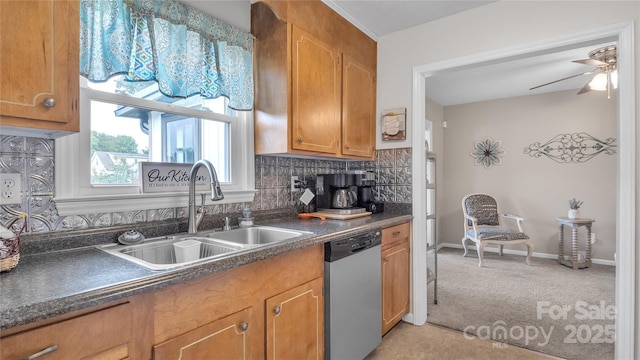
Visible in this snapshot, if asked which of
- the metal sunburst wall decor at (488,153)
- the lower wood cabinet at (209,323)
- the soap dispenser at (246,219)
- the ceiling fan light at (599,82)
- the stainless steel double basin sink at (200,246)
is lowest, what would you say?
the lower wood cabinet at (209,323)

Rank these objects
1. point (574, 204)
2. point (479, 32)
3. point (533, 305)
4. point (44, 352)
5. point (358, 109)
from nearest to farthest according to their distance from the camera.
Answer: point (44, 352), point (479, 32), point (358, 109), point (533, 305), point (574, 204)

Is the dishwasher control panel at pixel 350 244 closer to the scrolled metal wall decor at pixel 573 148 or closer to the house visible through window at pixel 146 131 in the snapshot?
the house visible through window at pixel 146 131

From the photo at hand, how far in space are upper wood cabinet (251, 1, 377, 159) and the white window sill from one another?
633 mm

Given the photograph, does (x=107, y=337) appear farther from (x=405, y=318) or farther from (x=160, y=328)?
(x=405, y=318)

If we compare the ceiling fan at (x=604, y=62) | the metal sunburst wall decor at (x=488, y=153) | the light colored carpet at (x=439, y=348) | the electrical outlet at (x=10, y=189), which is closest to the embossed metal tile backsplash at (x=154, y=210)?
the electrical outlet at (x=10, y=189)

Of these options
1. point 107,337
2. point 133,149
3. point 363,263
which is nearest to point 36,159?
point 133,149

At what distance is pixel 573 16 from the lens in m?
1.96

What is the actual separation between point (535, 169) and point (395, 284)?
3.70m

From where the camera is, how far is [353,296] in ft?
5.97

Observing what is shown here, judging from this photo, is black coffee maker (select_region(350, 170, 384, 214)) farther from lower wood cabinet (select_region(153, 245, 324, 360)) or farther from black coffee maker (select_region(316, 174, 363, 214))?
lower wood cabinet (select_region(153, 245, 324, 360))

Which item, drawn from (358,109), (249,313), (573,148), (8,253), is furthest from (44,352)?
(573,148)

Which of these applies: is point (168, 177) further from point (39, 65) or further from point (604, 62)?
point (604, 62)

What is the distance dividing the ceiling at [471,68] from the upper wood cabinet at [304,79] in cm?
20

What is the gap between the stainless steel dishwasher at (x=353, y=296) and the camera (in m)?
1.67
